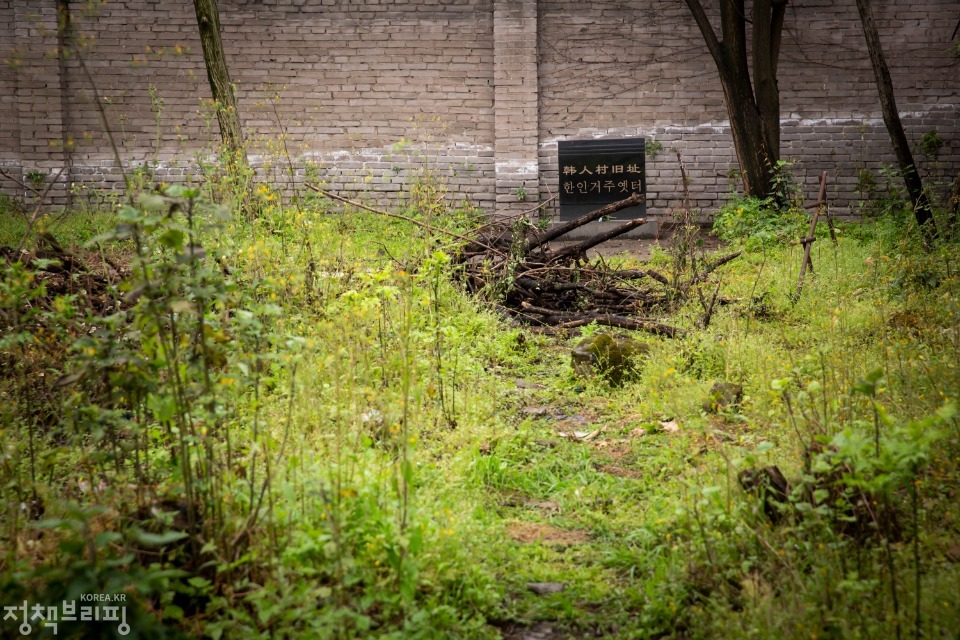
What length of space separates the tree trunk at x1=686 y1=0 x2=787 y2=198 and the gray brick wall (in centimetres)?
→ 95

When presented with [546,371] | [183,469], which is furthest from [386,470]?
[546,371]

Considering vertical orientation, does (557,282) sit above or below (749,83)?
below

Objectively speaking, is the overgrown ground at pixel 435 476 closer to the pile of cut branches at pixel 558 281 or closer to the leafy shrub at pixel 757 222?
the pile of cut branches at pixel 558 281

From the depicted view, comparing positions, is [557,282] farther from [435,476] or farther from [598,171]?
[598,171]

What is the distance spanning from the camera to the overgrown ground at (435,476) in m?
2.38

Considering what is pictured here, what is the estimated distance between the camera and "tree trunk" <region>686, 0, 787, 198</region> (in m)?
9.76

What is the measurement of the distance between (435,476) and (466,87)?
341 inches

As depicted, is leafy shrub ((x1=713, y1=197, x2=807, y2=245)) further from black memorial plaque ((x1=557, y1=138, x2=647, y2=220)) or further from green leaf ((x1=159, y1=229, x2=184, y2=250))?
green leaf ((x1=159, y1=229, x2=184, y2=250))

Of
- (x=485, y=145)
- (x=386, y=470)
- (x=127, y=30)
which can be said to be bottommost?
(x=386, y=470)

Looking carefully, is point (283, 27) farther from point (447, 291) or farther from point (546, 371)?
point (546, 371)

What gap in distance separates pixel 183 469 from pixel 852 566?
89.1 inches

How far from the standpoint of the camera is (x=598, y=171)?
1104 cm

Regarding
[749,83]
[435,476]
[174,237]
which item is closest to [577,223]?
[435,476]

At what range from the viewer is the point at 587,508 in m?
3.42
